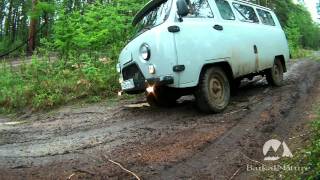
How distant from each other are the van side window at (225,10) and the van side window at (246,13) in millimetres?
366

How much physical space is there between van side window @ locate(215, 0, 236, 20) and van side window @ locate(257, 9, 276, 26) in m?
1.85

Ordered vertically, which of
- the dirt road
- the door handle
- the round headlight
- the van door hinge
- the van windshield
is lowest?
the dirt road

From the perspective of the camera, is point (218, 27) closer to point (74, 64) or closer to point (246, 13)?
point (246, 13)

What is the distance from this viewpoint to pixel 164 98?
27.6ft

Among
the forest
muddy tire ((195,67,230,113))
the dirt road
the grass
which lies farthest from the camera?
the forest

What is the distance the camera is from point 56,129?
7.42m

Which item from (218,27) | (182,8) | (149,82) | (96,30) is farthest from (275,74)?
(96,30)

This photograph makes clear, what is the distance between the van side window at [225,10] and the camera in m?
8.02

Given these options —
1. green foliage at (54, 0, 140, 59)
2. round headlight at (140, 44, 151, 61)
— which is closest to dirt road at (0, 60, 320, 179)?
round headlight at (140, 44, 151, 61)

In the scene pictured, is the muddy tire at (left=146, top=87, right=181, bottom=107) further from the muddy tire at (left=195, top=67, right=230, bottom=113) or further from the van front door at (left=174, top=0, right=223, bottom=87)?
the van front door at (left=174, top=0, right=223, bottom=87)

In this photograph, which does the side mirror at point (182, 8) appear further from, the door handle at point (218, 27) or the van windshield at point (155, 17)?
the door handle at point (218, 27)

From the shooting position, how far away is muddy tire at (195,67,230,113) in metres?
7.02

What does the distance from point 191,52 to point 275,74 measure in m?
4.14

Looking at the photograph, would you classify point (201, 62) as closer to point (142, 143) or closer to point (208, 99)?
point (208, 99)
